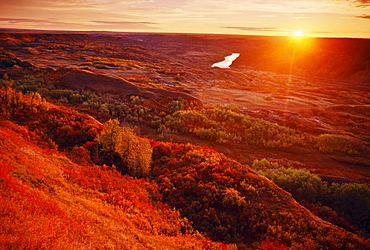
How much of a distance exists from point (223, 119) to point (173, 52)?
135 metres

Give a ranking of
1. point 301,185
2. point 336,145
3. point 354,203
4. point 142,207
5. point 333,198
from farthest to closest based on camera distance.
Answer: point 336,145 → point 301,185 → point 333,198 → point 354,203 → point 142,207

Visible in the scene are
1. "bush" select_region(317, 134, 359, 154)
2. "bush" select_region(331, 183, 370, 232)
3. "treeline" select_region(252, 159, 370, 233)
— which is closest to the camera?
"treeline" select_region(252, 159, 370, 233)

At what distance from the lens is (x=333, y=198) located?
17750mm

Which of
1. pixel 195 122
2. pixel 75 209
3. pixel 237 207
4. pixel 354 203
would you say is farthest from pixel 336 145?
pixel 75 209

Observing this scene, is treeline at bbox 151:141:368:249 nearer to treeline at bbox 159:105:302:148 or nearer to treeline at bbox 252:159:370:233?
treeline at bbox 252:159:370:233

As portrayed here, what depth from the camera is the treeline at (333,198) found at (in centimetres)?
1549

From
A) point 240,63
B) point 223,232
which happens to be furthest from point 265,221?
point 240,63

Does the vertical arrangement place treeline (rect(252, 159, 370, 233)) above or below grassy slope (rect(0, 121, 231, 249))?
below

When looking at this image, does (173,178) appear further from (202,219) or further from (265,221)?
(265,221)

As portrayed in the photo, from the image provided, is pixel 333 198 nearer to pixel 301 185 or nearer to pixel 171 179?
pixel 301 185

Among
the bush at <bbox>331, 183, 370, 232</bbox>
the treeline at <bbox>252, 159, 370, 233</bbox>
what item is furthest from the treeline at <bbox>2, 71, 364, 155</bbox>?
the bush at <bbox>331, 183, 370, 232</bbox>

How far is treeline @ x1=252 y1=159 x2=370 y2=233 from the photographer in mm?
15491

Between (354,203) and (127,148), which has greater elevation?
(127,148)

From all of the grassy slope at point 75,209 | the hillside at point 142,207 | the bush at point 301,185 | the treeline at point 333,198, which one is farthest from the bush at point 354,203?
the grassy slope at point 75,209
